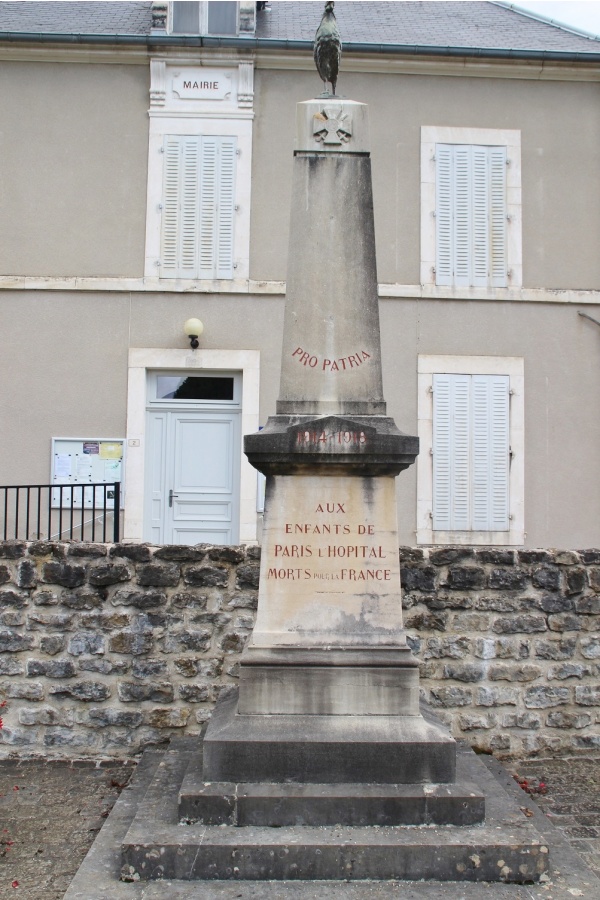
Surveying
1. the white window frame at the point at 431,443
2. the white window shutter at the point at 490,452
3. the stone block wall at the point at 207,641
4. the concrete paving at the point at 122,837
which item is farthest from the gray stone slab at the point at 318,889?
the white window shutter at the point at 490,452

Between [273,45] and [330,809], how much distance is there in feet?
28.0

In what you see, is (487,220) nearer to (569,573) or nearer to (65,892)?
(569,573)

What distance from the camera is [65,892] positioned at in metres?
3.32

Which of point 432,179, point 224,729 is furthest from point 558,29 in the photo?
point 224,729

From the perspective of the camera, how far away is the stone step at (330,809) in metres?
3.56

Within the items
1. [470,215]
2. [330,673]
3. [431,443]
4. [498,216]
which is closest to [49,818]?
[330,673]

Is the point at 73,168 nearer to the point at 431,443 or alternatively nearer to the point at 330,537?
the point at 431,443

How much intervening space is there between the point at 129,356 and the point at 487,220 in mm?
4544

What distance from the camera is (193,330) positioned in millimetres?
9258

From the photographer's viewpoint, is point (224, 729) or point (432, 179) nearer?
point (224, 729)

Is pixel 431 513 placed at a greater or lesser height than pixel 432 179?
lesser

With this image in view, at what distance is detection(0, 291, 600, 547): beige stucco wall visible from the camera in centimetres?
931

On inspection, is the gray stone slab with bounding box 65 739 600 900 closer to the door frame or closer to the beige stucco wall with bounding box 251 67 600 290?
the door frame

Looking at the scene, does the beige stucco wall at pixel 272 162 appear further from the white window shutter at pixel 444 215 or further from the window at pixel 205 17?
the window at pixel 205 17
